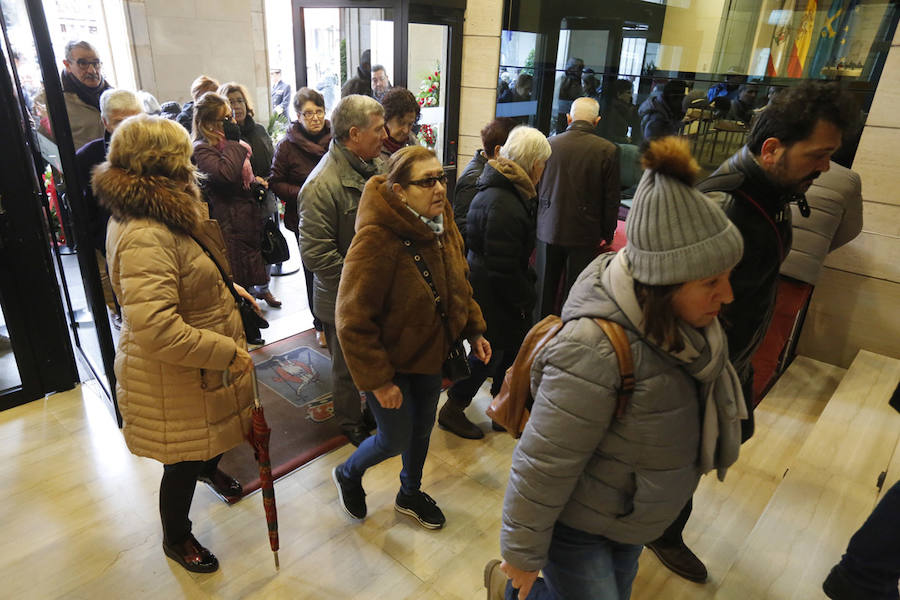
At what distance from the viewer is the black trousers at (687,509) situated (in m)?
2.14

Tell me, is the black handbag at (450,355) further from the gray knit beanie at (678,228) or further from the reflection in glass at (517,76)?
the reflection in glass at (517,76)

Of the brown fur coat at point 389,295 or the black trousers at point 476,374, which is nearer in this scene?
the brown fur coat at point 389,295

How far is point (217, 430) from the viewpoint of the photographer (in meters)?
2.16

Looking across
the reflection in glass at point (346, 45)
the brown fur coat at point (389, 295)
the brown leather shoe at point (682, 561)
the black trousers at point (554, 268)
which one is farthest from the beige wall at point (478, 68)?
the brown leather shoe at point (682, 561)

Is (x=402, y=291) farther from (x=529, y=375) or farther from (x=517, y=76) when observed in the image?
(x=517, y=76)

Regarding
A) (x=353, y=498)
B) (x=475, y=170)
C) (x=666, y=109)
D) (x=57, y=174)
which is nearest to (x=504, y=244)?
(x=475, y=170)

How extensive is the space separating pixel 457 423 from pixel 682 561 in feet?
4.46

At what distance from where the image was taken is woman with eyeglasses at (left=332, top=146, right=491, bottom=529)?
2064mm

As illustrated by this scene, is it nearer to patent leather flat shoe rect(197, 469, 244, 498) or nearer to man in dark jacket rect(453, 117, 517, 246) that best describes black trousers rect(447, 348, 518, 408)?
man in dark jacket rect(453, 117, 517, 246)

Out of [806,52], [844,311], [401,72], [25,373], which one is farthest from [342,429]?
[806,52]

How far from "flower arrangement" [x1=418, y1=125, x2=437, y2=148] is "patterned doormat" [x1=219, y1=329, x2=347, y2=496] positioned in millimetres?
2273

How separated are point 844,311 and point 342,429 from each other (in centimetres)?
349

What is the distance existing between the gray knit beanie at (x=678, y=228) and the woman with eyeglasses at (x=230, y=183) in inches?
128

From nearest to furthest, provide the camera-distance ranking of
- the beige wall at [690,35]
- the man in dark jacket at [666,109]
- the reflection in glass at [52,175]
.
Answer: the reflection in glass at [52,175] → the beige wall at [690,35] → the man in dark jacket at [666,109]
